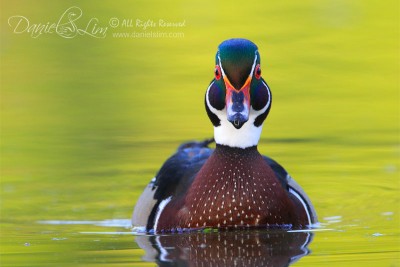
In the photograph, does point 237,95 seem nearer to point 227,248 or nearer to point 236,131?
point 236,131

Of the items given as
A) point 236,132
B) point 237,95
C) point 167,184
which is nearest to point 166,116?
point 167,184

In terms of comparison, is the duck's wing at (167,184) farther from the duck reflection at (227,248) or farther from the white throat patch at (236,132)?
the duck reflection at (227,248)

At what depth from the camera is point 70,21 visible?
69.3ft

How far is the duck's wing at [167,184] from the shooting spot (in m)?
10.8

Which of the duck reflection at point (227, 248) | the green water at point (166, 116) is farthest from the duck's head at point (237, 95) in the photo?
the green water at point (166, 116)

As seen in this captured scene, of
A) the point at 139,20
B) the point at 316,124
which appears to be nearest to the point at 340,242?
the point at 316,124

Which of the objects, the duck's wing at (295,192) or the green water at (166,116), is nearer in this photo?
the green water at (166,116)

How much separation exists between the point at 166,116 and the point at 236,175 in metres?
4.98

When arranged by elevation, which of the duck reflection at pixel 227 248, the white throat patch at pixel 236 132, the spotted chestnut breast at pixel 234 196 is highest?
the white throat patch at pixel 236 132

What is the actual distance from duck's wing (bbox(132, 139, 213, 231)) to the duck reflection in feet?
2.34

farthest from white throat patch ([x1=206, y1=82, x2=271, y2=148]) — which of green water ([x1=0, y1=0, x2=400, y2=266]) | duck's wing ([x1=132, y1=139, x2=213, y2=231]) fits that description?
green water ([x1=0, y1=0, x2=400, y2=266])

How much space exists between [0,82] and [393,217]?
833 cm

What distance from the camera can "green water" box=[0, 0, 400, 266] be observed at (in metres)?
10.4

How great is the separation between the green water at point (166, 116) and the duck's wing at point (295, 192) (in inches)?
7.8
